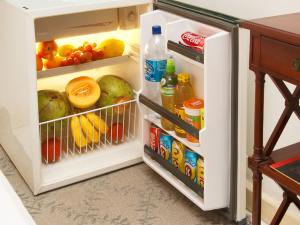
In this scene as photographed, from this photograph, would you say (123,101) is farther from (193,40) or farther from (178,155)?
(193,40)

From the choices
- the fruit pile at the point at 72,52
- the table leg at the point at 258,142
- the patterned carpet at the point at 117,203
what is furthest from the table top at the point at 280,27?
the fruit pile at the point at 72,52

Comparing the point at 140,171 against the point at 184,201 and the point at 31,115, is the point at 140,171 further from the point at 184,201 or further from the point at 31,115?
the point at 31,115

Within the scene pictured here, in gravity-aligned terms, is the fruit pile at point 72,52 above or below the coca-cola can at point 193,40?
below

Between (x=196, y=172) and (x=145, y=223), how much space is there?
267 millimetres

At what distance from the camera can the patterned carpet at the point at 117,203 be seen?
77.0 inches

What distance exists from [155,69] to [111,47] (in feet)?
1.31

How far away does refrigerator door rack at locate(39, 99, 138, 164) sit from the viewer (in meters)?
2.26

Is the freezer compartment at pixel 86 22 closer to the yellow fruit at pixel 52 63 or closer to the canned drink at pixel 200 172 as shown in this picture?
the yellow fruit at pixel 52 63

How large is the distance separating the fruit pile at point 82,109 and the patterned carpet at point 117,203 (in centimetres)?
19

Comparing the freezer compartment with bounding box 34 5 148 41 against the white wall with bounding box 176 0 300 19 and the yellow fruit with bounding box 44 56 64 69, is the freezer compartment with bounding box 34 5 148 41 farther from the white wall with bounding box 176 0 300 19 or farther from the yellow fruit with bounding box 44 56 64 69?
the white wall with bounding box 176 0 300 19

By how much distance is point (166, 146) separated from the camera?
2.09 metres

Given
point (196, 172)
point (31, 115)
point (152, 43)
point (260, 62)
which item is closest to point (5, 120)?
point (31, 115)

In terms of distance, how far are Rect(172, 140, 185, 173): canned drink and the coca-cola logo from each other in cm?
41

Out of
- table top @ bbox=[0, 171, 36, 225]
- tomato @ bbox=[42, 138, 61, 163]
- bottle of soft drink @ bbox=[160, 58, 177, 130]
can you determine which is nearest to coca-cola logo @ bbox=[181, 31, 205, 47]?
bottle of soft drink @ bbox=[160, 58, 177, 130]
